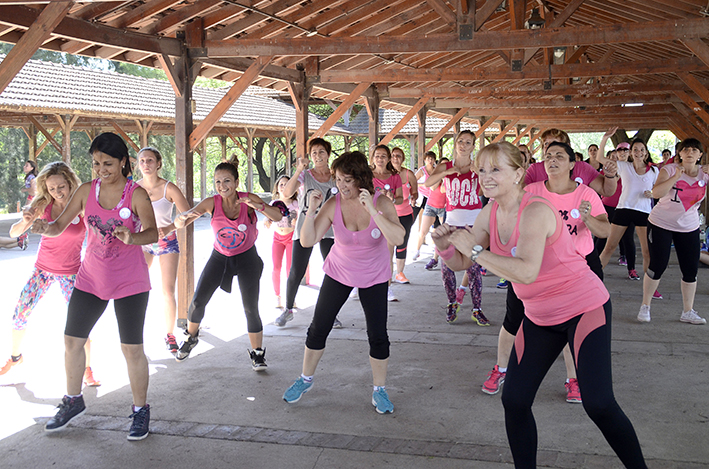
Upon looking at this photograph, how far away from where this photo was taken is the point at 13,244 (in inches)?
130

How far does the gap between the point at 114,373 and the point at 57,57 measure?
4551cm

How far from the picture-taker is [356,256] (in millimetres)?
3812

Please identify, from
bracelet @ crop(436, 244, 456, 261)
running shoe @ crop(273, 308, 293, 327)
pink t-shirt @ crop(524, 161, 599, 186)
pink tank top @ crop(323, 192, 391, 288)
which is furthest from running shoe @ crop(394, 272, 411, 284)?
bracelet @ crop(436, 244, 456, 261)

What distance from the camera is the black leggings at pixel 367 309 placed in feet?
12.6

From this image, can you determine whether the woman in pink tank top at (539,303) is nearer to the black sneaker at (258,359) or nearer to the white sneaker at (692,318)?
the black sneaker at (258,359)

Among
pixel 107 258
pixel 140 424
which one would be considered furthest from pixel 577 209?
pixel 140 424

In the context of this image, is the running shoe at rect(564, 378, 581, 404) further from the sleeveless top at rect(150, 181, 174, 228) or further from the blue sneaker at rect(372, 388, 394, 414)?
the sleeveless top at rect(150, 181, 174, 228)

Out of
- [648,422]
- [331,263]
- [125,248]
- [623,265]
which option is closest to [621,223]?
[623,265]

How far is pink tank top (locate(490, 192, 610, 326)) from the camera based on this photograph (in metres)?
2.55

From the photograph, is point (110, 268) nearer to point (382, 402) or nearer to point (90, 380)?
point (90, 380)

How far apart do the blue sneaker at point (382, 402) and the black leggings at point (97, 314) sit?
145 cm

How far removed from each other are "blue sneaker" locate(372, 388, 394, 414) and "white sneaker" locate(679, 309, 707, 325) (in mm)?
3668

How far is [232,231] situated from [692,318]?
443cm

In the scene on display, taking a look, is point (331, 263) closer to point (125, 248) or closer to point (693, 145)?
point (125, 248)
